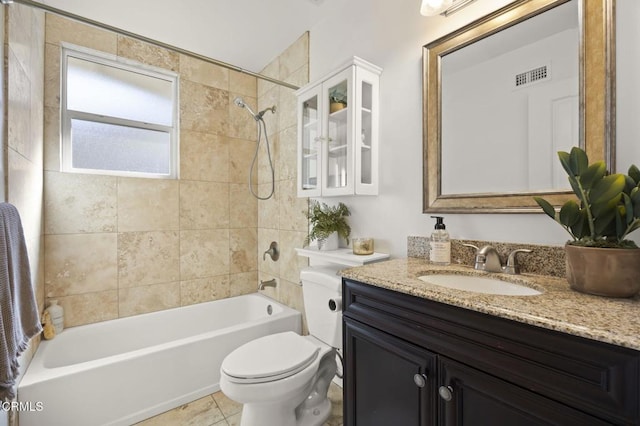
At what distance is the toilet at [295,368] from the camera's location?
4.12 ft

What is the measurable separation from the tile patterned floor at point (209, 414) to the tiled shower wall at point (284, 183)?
2.53 ft

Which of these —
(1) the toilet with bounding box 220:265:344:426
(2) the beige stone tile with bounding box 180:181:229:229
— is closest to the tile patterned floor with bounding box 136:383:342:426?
(1) the toilet with bounding box 220:265:344:426

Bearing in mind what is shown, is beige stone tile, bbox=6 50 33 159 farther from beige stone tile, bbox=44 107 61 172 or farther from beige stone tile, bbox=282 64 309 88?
beige stone tile, bbox=282 64 309 88

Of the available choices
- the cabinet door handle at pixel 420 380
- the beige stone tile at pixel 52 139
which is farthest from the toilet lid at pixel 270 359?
the beige stone tile at pixel 52 139

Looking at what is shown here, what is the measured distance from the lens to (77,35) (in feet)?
6.61

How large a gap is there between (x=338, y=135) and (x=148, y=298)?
1.94m

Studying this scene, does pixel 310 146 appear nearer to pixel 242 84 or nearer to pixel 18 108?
pixel 242 84

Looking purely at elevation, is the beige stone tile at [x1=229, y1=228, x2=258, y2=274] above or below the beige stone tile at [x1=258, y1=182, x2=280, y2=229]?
below

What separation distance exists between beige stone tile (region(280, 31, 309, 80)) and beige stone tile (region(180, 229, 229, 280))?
1.51m

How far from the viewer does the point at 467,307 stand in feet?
2.47

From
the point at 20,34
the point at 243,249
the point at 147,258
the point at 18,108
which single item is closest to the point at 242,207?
the point at 243,249

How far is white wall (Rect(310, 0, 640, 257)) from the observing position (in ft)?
3.88

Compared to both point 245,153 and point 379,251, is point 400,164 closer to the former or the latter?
point 379,251

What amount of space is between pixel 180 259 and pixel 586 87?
2.65 meters
